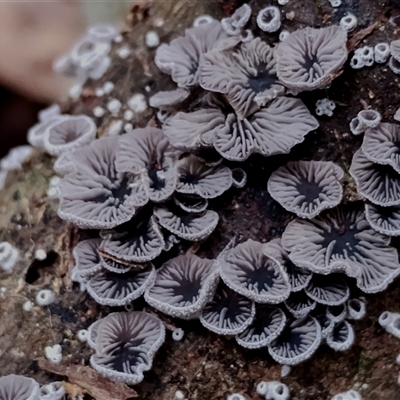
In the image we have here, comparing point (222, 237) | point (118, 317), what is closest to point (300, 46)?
point (222, 237)

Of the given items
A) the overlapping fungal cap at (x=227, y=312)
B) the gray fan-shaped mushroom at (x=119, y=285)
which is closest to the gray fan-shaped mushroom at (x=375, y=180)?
the overlapping fungal cap at (x=227, y=312)

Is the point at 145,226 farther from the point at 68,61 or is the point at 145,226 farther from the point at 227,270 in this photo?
the point at 68,61

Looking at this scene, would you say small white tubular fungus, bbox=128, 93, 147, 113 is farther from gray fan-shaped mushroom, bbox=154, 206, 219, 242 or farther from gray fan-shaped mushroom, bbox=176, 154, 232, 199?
gray fan-shaped mushroom, bbox=154, 206, 219, 242

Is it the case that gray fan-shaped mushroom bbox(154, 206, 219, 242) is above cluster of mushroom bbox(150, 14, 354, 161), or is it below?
below

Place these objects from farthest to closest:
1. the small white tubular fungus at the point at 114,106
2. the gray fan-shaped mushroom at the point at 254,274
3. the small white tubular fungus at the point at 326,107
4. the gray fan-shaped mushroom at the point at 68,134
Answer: the small white tubular fungus at the point at 114,106, the gray fan-shaped mushroom at the point at 68,134, the small white tubular fungus at the point at 326,107, the gray fan-shaped mushroom at the point at 254,274

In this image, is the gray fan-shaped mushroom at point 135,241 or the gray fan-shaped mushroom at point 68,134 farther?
the gray fan-shaped mushroom at point 68,134

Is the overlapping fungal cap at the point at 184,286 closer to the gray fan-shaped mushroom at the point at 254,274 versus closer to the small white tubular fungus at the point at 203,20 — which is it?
the gray fan-shaped mushroom at the point at 254,274

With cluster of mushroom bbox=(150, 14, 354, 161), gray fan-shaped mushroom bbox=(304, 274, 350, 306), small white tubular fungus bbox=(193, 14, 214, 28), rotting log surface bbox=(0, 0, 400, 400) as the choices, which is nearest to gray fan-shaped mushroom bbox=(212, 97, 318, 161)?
cluster of mushroom bbox=(150, 14, 354, 161)
